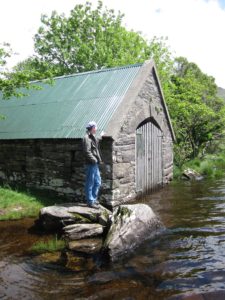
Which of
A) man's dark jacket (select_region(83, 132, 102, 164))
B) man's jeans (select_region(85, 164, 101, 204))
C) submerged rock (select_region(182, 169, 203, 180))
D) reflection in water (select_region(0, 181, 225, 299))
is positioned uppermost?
man's dark jacket (select_region(83, 132, 102, 164))

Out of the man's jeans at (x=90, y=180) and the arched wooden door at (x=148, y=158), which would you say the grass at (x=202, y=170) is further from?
the man's jeans at (x=90, y=180)

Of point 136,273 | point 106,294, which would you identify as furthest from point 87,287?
point 136,273

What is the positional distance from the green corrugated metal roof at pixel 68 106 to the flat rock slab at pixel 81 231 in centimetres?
311

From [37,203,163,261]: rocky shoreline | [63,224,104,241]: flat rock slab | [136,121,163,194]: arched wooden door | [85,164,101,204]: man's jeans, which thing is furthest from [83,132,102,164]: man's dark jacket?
[136,121,163,194]: arched wooden door

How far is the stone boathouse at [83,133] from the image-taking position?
927cm

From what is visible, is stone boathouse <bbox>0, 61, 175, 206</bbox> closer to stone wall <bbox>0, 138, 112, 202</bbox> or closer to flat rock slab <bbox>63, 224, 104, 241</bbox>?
stone wall <bbox>0, 138, 112, 202</bbox>

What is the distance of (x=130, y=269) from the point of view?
5.18 metres

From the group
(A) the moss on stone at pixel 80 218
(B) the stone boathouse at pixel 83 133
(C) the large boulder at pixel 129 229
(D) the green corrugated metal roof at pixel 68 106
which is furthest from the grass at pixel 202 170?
(A) the moss on stone at pixel 80 218

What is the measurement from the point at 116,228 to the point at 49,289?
2089mm

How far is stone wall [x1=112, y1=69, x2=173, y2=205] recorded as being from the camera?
916cm

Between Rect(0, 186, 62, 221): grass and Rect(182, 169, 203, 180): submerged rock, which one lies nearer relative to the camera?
Rect(0, 186, 62, 221): grass

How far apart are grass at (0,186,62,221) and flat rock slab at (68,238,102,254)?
9.03 feet

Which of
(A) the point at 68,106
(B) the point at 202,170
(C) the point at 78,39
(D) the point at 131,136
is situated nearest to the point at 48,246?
(D) the point at 131,136

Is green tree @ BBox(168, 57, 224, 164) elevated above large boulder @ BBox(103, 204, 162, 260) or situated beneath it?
elevated above
